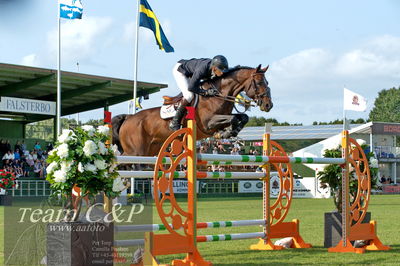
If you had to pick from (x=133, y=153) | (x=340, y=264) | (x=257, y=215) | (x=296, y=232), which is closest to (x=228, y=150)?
(x=257, y=215)

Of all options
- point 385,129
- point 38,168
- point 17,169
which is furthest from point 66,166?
point 385,129

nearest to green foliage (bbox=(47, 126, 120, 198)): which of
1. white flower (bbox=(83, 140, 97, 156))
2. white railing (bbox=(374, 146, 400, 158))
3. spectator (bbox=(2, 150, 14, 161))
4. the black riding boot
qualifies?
white flower (bbox=(83, 140, 97, 156))

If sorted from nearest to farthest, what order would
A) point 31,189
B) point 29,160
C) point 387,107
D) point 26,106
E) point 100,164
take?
1. point 100,164
2. point 31,189
3. point 29,160
4. point 26,106
5. point 387,107

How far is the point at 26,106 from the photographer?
85.9 ft

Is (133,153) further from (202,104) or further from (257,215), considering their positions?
(257,215)

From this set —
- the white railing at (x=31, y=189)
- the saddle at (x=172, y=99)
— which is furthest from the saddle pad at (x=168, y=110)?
the white railing at (x=31, y=189)

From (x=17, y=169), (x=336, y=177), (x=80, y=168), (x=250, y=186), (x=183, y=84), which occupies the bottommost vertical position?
(x=250, y=186)

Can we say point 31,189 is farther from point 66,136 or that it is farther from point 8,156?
point 66,136

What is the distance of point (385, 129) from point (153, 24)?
26195mm

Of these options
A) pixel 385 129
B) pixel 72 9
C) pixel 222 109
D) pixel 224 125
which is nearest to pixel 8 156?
pixel 72 9

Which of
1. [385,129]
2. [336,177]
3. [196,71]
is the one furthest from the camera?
[385,129]

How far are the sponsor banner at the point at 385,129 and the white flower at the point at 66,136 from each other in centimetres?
3885

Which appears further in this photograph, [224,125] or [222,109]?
[222,109]

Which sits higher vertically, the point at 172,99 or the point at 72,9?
the point at 72,9
